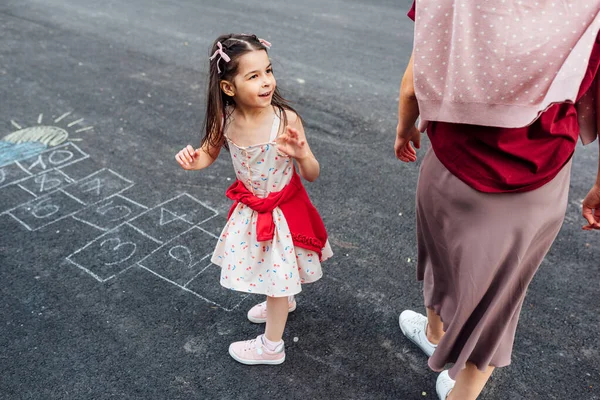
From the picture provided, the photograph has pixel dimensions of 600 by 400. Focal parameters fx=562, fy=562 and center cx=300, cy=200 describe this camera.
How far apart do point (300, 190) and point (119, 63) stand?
4.39 metres

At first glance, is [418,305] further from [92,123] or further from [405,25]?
[405,25]

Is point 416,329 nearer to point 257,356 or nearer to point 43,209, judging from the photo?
point 257,356

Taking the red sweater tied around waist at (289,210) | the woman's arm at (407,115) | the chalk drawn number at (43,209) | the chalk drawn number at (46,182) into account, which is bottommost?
the chalk drawn number at (43,209)

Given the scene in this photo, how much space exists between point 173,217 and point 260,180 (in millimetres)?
1427

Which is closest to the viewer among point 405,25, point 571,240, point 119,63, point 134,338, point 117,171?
point 134,338

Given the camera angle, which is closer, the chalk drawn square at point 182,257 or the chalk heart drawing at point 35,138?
the chalk drawn square at point 182,257

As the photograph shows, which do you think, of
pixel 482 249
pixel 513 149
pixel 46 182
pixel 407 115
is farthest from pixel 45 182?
pixel 513 149

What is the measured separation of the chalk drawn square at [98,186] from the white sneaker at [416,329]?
2.13 metres

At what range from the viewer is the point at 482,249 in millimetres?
1854

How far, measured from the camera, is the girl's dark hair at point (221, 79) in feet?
6.91

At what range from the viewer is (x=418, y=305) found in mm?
2941

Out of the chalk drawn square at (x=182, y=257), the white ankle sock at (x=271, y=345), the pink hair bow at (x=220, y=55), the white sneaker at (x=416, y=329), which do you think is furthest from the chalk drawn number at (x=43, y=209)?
the white sneaker at (x=416, y=329)

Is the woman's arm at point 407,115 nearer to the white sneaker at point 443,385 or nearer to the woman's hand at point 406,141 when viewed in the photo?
the woman's hand at point 406,141

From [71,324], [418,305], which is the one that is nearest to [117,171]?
[71,324]
